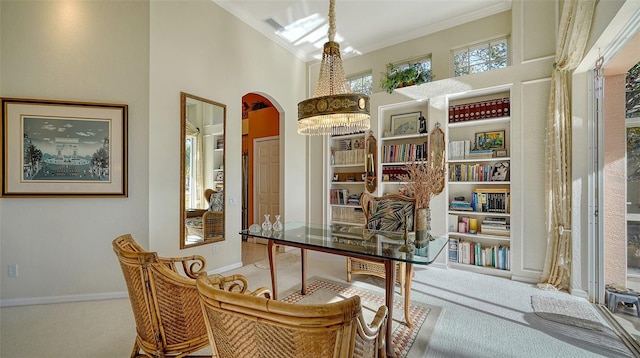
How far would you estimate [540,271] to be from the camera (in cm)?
316

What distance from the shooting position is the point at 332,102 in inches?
86.4

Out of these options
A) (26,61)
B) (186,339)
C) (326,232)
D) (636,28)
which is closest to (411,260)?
(326,232)

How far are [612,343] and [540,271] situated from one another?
1.21 m

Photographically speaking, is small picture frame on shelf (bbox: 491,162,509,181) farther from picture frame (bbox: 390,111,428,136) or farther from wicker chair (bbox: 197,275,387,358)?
wicker chair (bbox: 197,275,387,358)

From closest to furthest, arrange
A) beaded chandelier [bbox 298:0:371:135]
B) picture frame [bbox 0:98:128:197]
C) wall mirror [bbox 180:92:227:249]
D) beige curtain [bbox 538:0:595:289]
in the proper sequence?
beaded chandelier [bbox 298:0:371:135]
picture frame [bbox 0:98:128:197]
beige curtain [bbox 538:0:595:289]
wall mirror [bbox 180:92:227:249]

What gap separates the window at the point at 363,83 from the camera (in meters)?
4.76

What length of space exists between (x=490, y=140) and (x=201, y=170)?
12.9 ft

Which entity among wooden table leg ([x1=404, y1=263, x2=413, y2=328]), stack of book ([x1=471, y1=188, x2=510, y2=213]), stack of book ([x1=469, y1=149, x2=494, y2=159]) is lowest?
→ wooden table leg ([x1=404, y1=263, x2=413, y2=328])

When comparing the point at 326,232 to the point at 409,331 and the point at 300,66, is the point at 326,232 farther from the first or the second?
the point at 300,66

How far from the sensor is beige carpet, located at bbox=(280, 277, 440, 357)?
2059 millimetres

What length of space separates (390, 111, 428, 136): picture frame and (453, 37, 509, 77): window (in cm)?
81

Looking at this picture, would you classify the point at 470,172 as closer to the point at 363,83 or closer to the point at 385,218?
the point at 385,218

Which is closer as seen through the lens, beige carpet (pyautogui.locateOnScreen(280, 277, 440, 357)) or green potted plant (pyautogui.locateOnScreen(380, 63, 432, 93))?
beige carpet (pyautogui.locateOnScreen(280, 277, 440, 357))

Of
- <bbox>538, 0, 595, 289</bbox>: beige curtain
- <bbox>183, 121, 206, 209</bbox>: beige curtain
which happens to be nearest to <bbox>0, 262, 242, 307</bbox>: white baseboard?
<bbox>183, 121, 206, 209</bbox>: beige curtain
